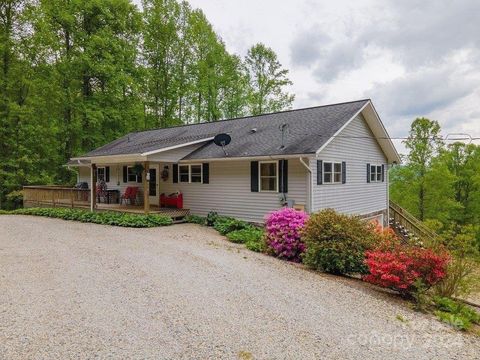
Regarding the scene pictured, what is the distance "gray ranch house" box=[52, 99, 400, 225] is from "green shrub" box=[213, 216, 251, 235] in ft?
2.04

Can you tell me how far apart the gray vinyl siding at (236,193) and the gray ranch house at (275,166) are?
0.12ft

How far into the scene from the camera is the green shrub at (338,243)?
24.0 feet

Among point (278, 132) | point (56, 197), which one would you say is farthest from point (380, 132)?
point (56, 197)

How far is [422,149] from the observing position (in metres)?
22.6

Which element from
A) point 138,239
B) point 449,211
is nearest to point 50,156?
point 138,239

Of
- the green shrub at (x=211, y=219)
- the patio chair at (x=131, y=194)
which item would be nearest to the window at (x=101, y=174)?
the patio chair at (x=131, y=194)

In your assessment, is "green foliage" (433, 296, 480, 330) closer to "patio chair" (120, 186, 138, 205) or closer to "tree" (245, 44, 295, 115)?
"patio chair" (120, 186, 138, 205)

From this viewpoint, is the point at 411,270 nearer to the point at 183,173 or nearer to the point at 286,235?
the point at 286,235

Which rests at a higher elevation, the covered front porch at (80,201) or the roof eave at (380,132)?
the roof eave at (380,132)

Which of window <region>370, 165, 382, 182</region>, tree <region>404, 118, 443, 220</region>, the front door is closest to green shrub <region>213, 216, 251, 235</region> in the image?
the front door

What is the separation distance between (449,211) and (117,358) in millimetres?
25144

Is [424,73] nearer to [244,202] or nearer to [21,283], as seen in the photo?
[244,202]

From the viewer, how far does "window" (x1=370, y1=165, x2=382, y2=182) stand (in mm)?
15933

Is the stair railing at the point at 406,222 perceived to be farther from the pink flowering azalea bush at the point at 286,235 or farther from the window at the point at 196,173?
the window at the point at 196,173
